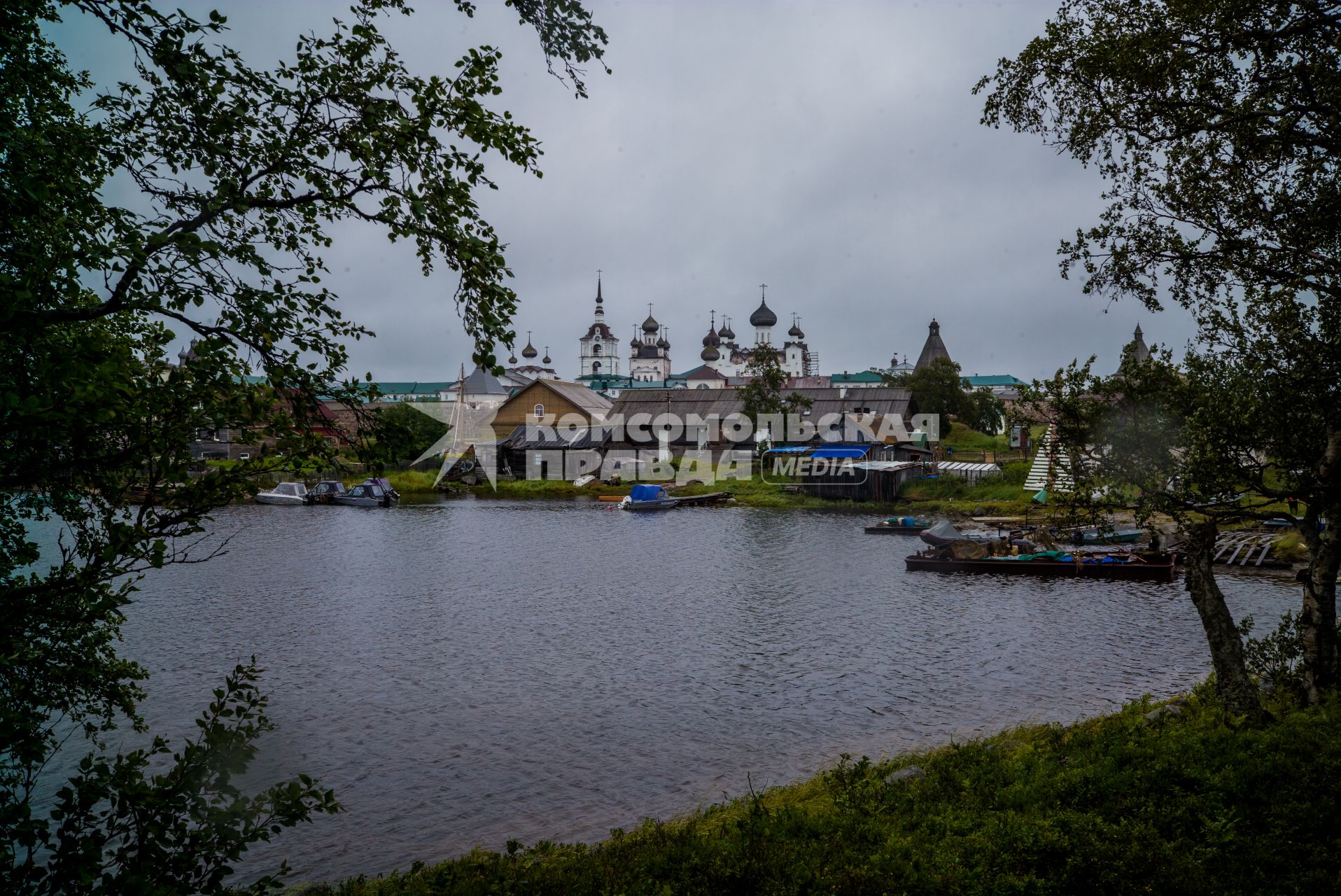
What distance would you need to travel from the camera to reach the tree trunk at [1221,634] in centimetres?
1173

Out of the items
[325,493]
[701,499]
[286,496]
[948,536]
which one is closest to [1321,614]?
[948,536]

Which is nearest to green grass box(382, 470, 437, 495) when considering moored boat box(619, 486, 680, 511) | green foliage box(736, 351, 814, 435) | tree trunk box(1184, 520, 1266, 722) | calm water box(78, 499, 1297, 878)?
moored boat box(619, 486, 680, 511)

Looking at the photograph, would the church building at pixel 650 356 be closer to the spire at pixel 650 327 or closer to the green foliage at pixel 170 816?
the spire at pixel 650 327

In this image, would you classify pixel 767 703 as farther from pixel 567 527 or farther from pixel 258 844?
pixel 567 527

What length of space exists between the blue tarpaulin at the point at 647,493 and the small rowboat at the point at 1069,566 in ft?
87.2

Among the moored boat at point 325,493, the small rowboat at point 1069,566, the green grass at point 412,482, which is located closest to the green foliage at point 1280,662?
the small rowboat at point 1069,566

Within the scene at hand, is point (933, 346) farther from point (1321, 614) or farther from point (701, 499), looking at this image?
point (1321, 614)

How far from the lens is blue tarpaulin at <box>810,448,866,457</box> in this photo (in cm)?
6425

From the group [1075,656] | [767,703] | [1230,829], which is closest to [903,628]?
[1075,656]

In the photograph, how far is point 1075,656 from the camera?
2208cm

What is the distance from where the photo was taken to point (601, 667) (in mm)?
21797

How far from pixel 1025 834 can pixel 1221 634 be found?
4.97 meters

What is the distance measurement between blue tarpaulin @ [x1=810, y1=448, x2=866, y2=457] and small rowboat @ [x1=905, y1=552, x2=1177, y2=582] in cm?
2820

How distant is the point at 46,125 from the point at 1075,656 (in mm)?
22627
